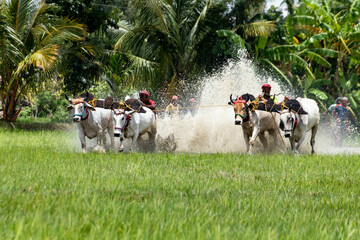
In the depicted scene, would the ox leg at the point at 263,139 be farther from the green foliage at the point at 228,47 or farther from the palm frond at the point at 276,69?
the palm frond at the point at 276,69

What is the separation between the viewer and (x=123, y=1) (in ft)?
124

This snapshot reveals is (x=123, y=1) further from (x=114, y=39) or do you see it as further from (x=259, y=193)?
(x=259, y=193)

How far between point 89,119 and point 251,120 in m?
3.21

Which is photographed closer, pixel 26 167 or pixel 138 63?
pixel 26 167

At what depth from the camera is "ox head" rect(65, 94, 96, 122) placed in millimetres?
9822

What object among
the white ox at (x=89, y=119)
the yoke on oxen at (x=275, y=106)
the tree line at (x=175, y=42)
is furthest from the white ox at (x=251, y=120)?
the tree line at (x=175, y=42)

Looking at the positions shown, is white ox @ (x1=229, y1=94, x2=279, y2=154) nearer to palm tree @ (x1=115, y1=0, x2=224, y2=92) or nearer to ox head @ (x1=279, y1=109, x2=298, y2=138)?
ox head @ (x1=279, y1=109, x2=298, y2=138)

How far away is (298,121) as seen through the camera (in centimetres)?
1108

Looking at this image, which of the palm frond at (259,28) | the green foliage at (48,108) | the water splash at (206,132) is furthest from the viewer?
the green foliage at (48,108)

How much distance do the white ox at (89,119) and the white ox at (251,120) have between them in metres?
2.52

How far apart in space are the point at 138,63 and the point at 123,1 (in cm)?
1852

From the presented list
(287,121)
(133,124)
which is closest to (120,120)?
(133,124)

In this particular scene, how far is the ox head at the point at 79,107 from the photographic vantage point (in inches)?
387

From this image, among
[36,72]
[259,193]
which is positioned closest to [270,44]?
[36,72]
